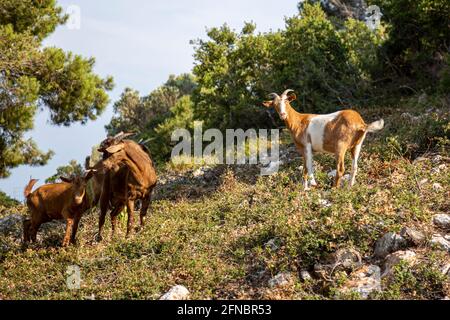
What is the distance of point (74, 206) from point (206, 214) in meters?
2.37

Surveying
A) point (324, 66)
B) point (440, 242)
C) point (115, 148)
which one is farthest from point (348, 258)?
point (324, 66)

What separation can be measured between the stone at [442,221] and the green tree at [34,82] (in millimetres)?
11197

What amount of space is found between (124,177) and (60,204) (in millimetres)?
1391

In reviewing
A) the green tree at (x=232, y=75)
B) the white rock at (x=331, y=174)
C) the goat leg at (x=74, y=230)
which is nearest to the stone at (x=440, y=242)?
the white rock at (x=331, y=174)

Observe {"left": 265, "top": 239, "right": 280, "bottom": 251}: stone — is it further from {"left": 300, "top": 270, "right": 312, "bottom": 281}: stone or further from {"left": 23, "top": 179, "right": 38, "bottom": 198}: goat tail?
{"left": 23, "top": 179, "right": 38, "bottom": 198}: goat tail

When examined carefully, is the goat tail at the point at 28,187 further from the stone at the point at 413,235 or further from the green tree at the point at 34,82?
the stone at the point at 413,235

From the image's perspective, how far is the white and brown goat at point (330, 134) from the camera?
1111cm

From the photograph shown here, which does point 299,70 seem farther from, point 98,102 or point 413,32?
point 98,102

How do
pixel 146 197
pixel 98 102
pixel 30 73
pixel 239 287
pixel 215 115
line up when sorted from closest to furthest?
1. pixel 239 287
2. pixel 146 197
3. pixel 30 73
4. pixel 98 102
5. pixel 215 115

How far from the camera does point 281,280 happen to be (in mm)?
7762

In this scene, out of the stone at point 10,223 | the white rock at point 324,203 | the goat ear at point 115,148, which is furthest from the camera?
the stone at point 10,223

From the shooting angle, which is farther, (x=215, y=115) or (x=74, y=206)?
(x=215, y=115)

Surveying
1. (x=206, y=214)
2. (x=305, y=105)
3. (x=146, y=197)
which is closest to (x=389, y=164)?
(x=206, y=214)

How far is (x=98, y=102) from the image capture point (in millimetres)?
18562
